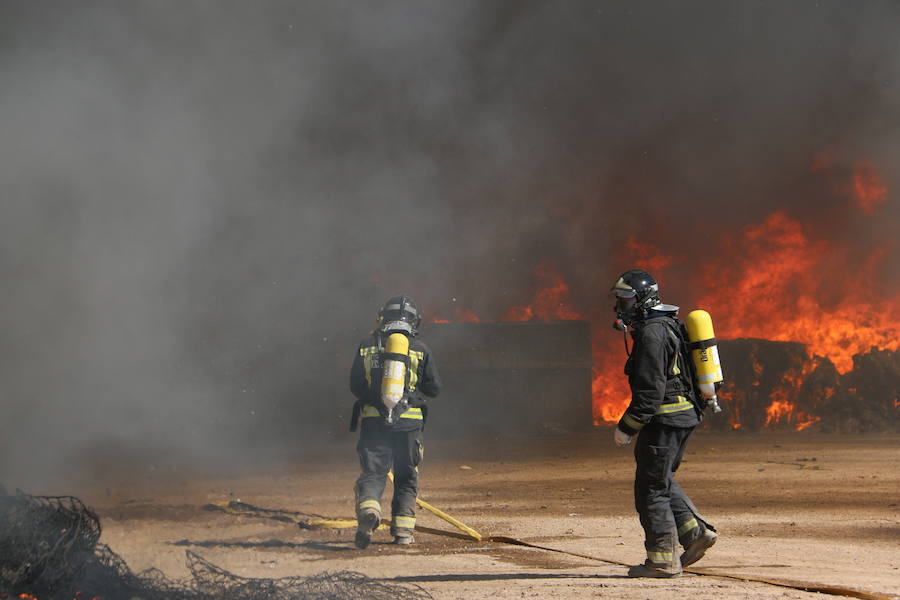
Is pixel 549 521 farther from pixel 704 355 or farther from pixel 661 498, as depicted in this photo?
pixel 704 355

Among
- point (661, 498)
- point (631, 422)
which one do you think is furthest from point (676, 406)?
point (661, 498)

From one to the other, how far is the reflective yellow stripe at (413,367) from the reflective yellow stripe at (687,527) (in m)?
2.30

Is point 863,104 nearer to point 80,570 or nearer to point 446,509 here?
point 446,509

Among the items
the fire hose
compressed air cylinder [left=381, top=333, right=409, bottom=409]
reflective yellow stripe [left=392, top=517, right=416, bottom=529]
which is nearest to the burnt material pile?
the fire hose

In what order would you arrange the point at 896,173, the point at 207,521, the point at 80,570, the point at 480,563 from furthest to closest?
the point at 896,173 → the point at 207,521 → the point at 480,563 → the point at 80,570

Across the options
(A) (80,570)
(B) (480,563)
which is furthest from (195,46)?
(A) (80,570)

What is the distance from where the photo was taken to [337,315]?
59.3ft

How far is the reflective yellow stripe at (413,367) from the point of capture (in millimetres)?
7004

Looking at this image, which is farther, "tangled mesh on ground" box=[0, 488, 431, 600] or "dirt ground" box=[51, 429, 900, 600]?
"dirt ground" box=[51, 429, 900, 600]

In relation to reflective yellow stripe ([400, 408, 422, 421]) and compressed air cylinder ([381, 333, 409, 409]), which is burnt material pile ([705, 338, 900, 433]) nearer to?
reflective yellow stripe ([400, 408, 422, 421])

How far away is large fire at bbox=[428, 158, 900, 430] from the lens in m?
20.0

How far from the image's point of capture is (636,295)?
558 centimetres

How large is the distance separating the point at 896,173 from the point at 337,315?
42.6 feet

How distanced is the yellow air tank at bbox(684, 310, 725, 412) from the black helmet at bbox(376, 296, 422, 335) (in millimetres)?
2313
